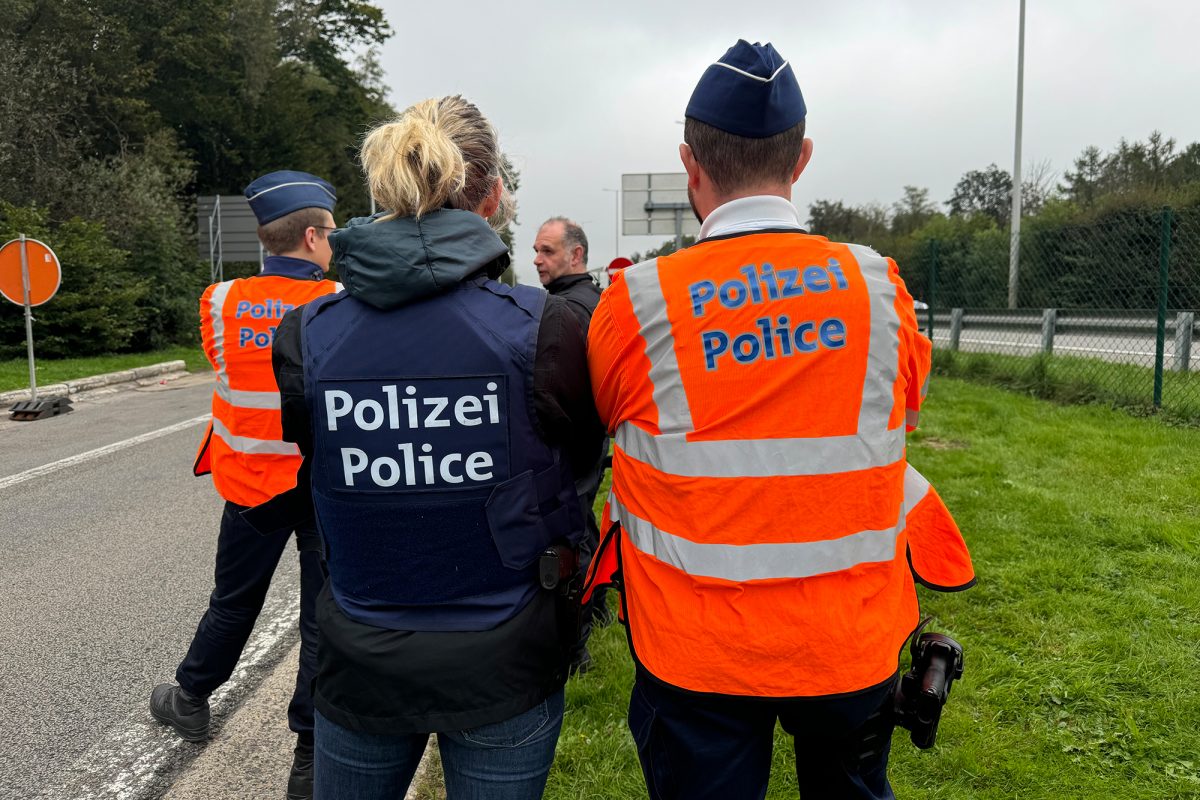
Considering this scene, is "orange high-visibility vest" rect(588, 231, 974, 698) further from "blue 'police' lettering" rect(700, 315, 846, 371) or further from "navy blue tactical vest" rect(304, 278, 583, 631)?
"navy blue tactical vest" rect(304, 278, 583, 631)

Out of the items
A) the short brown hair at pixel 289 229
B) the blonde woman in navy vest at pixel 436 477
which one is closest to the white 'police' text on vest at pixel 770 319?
the blonde woman in navy vest at pixel 436 477

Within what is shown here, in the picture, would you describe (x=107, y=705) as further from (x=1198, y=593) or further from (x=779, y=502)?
(x=1198, y=593)

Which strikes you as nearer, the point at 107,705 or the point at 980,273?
the point at 107,705

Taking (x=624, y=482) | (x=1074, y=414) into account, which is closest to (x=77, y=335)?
(x=1074, y=414)

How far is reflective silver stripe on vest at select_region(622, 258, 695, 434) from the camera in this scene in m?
1.59

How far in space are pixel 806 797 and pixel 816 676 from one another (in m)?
0.42

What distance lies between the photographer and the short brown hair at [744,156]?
65.4 inches

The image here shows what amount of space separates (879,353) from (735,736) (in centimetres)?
77

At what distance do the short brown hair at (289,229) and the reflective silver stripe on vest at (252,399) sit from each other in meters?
0.52

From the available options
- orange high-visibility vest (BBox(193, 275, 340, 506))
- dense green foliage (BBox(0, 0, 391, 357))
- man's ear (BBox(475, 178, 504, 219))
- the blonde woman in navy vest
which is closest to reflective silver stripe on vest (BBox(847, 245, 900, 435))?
the blonde woman in navy vest

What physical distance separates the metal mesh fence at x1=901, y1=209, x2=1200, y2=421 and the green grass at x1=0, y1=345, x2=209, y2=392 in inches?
549

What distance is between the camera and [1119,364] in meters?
9.01

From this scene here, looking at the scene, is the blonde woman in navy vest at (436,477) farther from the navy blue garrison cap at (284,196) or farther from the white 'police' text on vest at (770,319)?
the navy blue garrison cap at (284,196)

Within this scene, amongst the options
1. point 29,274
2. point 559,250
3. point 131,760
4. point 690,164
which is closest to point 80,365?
point 29,274
